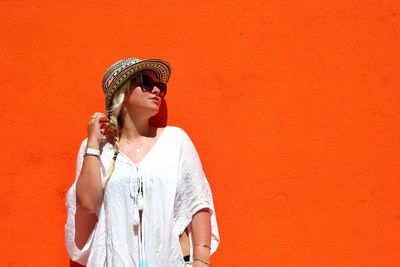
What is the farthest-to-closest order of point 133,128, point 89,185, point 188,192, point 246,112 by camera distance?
point 246,112 < point 133,128 < point 188,192 < point 89,185

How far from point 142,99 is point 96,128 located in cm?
26

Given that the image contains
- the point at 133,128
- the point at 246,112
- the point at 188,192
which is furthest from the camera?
the point at 246,112

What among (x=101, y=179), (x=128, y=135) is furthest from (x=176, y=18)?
(x=101, y=179)

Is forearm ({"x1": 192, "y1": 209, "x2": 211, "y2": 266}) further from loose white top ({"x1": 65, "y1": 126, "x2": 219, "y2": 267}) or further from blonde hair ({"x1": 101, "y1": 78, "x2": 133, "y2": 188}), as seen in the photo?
blonde hair ({"x1": 101, "y1": 78, "x2": 133, "y2": 188})

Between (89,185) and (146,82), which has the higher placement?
(146,82)

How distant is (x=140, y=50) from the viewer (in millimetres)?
3604

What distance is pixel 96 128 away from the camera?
10.7 ft

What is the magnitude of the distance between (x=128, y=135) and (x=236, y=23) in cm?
84

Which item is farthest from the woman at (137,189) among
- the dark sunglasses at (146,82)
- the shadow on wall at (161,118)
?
the shadow on wall at (161,118)

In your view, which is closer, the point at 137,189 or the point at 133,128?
the point at 137,189

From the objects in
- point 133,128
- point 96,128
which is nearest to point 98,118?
point 96,128

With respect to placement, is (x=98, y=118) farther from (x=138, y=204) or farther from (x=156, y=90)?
(x=138, y=204)

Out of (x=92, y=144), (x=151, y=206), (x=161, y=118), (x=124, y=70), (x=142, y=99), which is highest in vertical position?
(x=124, y=70)

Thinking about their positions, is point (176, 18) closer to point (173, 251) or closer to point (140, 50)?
point (140, 50)
